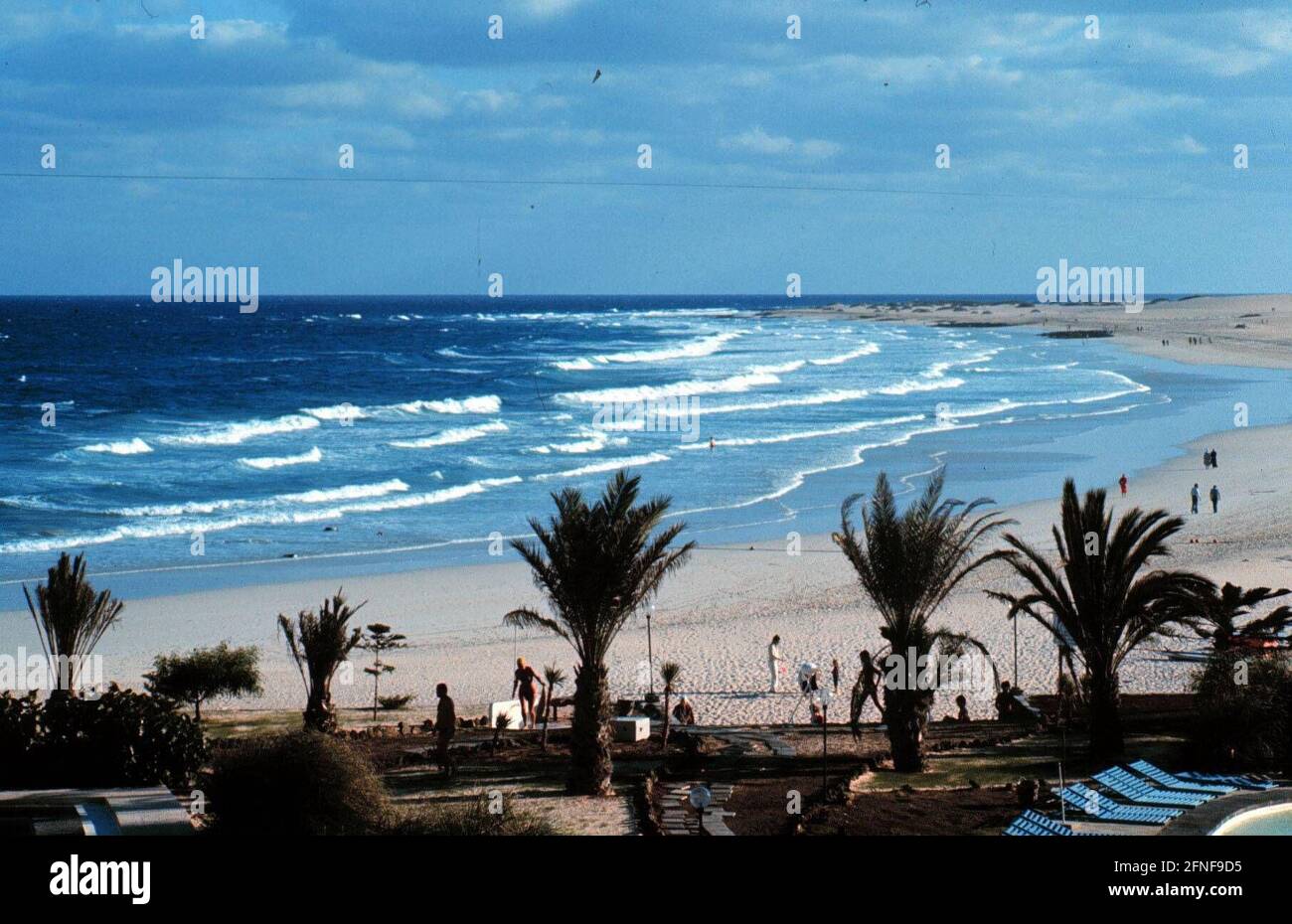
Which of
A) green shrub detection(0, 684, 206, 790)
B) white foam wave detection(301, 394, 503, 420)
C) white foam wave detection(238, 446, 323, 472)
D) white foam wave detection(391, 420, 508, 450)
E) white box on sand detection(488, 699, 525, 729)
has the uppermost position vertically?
white foam wave detection(301, 394, 503, 420)

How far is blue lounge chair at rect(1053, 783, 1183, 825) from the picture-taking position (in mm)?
10391

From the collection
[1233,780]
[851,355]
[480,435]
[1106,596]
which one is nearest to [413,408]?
[480,435]

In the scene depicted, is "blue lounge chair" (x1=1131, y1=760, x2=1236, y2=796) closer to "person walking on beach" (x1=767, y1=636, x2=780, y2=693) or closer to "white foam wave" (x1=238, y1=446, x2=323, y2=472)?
"person walking on beach" (x1=767, y1=636, x2=780, y2=693)

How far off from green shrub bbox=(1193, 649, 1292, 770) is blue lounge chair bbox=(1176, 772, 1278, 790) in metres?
0.60

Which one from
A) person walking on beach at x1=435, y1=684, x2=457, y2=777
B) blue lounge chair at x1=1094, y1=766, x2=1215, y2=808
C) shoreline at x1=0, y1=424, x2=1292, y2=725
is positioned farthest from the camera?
shoreline at x1=0, y1=424, x2=1292, y2=725

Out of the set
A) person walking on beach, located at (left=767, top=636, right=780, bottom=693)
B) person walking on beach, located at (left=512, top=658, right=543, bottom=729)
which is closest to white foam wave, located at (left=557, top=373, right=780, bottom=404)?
person walking on beach, located at (left=767, top=636, right=780, bottom=693)

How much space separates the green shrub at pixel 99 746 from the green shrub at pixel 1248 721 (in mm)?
9128

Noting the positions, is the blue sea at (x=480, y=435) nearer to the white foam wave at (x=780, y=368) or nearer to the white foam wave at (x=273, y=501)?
the white foam wave at (x=273, y=501)

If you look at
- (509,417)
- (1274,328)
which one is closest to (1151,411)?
(509,417)

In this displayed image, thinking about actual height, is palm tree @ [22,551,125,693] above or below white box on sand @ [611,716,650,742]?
above

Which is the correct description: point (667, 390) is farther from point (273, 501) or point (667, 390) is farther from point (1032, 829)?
point (1032, 829)

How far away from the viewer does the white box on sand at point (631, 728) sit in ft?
53.3

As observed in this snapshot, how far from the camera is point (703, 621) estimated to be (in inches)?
984
